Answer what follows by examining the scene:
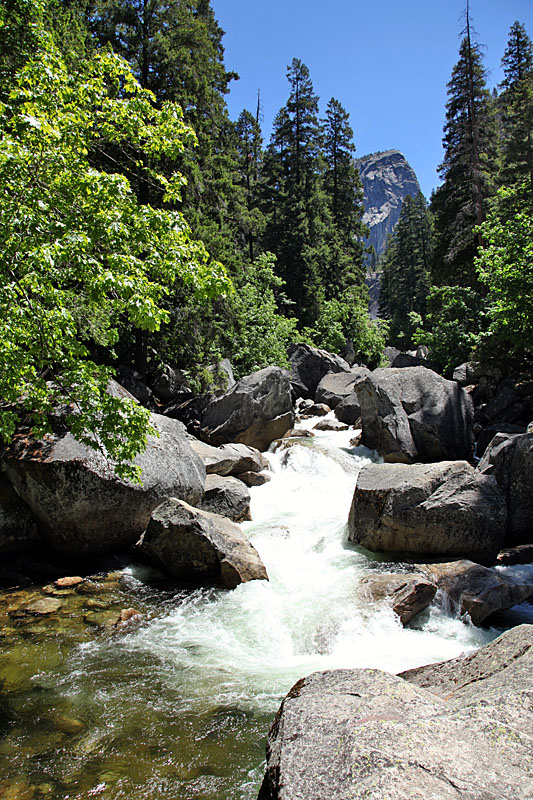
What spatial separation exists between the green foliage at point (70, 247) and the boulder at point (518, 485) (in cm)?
714

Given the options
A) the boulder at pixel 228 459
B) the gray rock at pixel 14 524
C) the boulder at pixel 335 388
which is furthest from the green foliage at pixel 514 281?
the gray rock at pixel 14 524

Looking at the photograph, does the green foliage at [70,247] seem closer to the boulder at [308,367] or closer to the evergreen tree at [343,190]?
the boulder at [308,367]

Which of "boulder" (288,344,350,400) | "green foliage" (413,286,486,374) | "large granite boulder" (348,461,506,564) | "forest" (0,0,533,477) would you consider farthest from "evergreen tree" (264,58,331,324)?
"large granite boulder" (348,461,506,564)

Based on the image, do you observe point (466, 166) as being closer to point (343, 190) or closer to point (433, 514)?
point (343, 190)

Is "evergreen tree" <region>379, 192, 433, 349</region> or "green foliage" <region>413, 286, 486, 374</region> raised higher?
"evergreen tree" <region>379, 192, 433, 349</region>

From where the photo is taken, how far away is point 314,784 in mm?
2137

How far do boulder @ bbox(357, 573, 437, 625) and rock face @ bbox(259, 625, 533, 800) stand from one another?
3.90 meters

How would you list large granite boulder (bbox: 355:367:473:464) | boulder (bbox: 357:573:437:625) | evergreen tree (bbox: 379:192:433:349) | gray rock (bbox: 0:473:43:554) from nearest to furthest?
boulder (bbox: 357:573:437:625) < gray rock (bbox: 0:473:43:554) < large granite boulder (bbox: 355:367:473:464) < evergreen tree (bbox: 379:192:433:349)

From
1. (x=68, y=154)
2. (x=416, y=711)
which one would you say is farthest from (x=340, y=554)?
(x=68, y=154)

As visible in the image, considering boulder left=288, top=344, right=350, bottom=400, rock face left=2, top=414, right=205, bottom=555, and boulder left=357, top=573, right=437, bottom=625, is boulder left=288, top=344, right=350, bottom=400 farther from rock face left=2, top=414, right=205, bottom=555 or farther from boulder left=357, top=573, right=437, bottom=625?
boulder left=357, top=573, right=437, bottom=625

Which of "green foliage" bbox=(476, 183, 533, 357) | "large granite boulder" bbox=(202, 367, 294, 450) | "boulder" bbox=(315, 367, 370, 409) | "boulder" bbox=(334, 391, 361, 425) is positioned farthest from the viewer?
"boulder" bbox=(315, 367, 370, 409)

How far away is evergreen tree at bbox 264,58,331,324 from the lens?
3569 centimetres

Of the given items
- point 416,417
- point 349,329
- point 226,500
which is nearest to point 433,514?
point 226,500

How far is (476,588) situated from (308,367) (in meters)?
20.7
